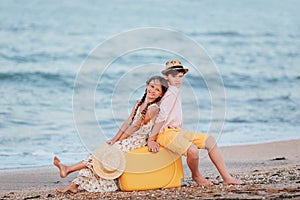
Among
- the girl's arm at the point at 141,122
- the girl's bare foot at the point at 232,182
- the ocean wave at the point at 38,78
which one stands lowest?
the girl's bare foot at the point at 232,182

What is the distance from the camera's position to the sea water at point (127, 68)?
9.04 meters

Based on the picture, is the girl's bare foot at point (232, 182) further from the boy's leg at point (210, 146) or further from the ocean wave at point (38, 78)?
the ocean wave at point (38, 78)

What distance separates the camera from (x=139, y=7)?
30172mm

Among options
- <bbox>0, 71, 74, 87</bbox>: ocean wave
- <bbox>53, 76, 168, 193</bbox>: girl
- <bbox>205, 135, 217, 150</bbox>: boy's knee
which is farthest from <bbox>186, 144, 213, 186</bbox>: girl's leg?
<bbox>0, 71, 74, 87</bbox>: ocean wave

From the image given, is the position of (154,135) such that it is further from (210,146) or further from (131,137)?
(210,146)

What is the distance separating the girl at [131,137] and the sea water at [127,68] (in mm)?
1956

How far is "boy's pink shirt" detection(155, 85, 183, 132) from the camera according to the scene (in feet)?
17.0

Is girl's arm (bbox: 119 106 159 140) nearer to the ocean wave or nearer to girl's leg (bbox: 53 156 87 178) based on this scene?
girl's leg (bbox: 53 156 87 178)

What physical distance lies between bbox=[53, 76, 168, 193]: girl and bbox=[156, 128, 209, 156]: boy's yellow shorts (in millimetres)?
164

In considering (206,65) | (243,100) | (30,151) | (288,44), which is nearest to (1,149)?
(30,151)

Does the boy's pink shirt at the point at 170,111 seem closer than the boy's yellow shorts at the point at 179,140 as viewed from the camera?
No

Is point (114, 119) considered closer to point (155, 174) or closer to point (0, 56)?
point (155, 174)

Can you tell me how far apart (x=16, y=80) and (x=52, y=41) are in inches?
244

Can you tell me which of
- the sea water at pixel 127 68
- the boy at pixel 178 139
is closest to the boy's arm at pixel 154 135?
the boy at pixel 178 139
